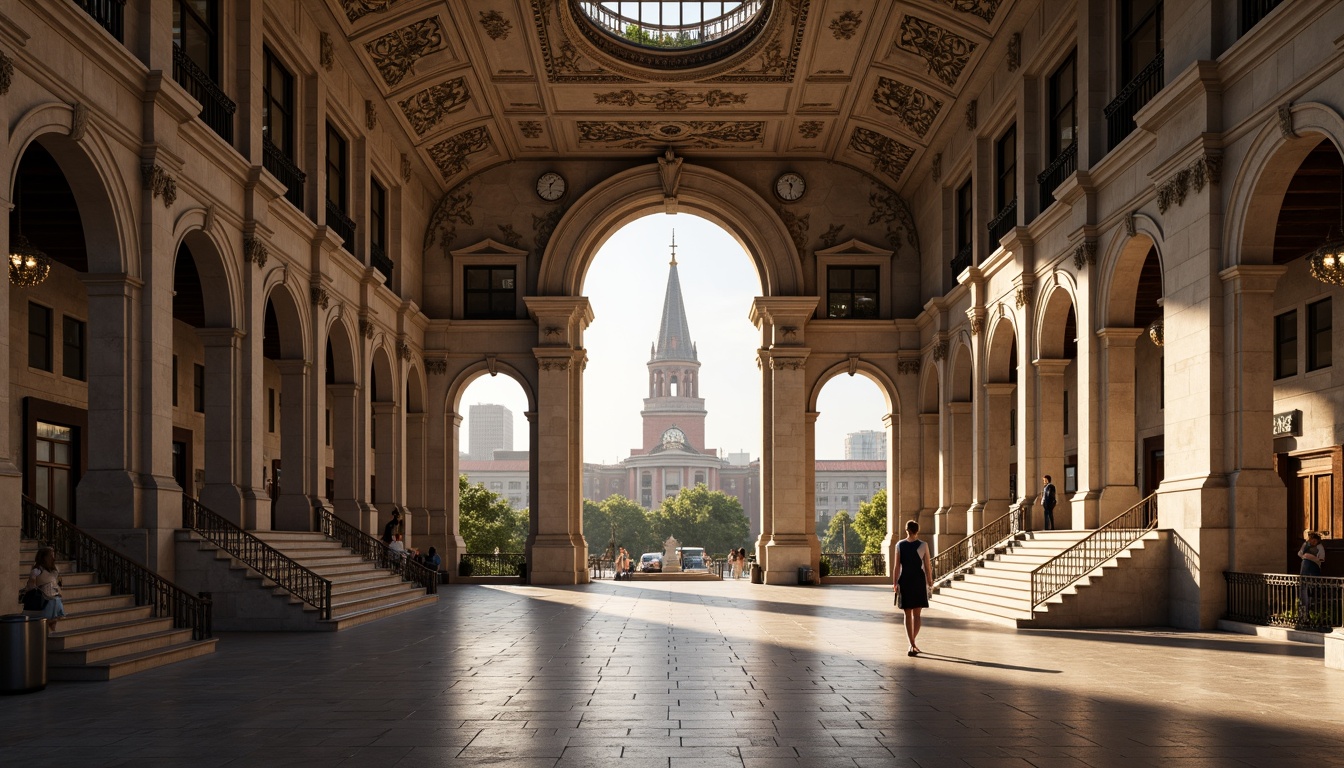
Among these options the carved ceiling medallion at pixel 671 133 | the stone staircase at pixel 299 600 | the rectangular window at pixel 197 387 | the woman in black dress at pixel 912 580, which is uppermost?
the carved ceiling medallion at pixel 671 133

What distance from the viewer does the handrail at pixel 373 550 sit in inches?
1016

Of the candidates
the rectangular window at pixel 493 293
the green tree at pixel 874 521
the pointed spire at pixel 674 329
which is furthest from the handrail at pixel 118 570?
the pointed spire at pixel 674 329

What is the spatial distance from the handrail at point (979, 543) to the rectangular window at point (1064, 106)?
26.3 ft

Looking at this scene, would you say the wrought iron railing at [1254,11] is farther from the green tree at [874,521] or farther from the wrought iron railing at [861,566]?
the green tree at [874,521]

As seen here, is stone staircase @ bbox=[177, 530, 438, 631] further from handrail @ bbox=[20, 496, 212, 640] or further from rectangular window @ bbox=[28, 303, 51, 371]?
rectangular window @ bbox=[28, 303, 51, 371]

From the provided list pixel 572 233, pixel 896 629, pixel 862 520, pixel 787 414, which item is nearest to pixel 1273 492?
pixel 896 629

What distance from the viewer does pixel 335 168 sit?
2973 cm

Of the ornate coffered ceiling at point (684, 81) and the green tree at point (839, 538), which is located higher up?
the ornate coffered ceiling at point (684, 81)

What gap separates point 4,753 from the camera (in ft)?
29.2

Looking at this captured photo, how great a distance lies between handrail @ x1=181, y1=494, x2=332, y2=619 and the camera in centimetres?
1928

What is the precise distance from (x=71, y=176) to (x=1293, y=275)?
73.0 feet

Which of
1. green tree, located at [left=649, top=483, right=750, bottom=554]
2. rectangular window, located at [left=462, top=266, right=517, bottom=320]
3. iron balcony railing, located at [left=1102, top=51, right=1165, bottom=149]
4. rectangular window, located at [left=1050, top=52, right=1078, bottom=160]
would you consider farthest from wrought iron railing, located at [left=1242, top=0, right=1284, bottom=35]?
green tree, located at [left=649, top=483, right=750, bottom=554]

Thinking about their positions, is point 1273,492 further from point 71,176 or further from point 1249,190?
point 71,176

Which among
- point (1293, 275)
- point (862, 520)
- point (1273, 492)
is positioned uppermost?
point (1293, 275)
